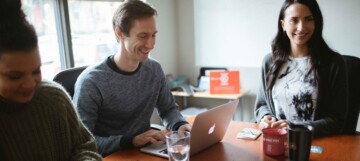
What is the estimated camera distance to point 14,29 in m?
0.87

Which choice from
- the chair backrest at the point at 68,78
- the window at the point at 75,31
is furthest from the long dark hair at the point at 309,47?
the window at the point at 75,31

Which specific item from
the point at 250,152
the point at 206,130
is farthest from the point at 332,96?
the point at 206,130

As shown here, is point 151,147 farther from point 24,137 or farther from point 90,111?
point 24,137

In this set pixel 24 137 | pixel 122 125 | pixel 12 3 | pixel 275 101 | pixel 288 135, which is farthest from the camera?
pixel 275 101

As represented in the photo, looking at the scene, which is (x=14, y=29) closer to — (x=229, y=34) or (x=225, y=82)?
(x=225, y=82)

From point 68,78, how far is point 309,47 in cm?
130

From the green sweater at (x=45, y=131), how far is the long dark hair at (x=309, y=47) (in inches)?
43.1

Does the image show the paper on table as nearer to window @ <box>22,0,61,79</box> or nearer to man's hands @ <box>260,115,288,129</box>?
man's hands @ <box>260,115,288,129</box>

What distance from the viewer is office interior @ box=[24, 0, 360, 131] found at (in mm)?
2992

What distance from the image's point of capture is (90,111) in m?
1.46

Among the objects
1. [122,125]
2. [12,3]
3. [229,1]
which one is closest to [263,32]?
[229,1]

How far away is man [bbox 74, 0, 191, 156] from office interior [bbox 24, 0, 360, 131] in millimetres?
1788

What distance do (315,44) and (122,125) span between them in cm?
112

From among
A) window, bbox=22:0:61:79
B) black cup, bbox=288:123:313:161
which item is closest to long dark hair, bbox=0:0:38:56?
black cup, bbox=288:123:313:161
